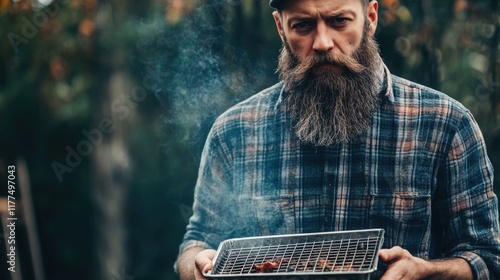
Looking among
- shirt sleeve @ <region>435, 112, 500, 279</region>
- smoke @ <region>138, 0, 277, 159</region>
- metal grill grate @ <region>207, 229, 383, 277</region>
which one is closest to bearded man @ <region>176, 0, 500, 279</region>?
shirt sleeve @ <region>435, 112, 500, 279</region>

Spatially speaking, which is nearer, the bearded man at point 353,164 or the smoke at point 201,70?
the bearded man at point 353,164

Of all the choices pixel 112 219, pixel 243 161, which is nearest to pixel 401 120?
pixel 243 161

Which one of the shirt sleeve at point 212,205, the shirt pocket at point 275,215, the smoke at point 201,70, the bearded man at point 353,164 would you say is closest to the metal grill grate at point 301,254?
the bearded man at point 353,164

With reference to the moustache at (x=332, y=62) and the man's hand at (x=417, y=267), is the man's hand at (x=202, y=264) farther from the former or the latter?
the moustache at (x=332, y=62)

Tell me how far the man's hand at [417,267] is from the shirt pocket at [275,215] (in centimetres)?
62

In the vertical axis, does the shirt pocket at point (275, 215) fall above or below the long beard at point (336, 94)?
below

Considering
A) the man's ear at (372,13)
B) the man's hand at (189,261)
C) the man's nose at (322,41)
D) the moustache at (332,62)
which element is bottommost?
the man's hand at (189,261)

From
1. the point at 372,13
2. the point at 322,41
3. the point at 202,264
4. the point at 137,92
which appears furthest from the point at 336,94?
the point at 137,92

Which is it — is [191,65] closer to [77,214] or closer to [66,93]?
[66,93]

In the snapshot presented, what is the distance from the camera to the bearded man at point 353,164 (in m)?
2.61

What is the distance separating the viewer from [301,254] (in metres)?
2.28

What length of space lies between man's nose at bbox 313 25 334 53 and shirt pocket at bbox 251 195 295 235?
0.68m

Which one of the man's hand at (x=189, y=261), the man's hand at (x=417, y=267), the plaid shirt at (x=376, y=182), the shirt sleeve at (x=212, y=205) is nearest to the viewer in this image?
the man's hand at (x=417, y=267)

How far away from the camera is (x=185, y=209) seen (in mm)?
4492
